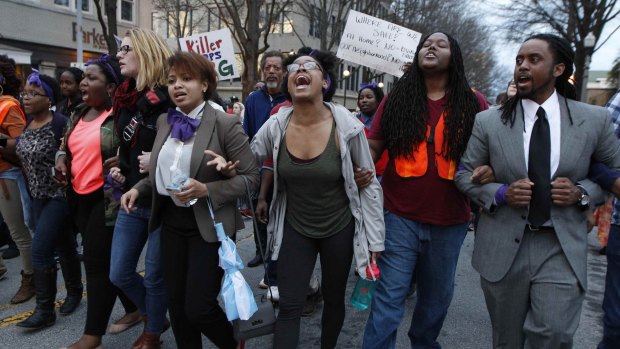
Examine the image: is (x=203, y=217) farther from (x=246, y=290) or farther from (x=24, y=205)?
(x=24, y=205)

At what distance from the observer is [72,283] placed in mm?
3914

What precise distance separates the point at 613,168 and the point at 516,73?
67cm

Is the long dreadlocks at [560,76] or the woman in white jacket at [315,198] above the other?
the long dreadlocks at [560,76]

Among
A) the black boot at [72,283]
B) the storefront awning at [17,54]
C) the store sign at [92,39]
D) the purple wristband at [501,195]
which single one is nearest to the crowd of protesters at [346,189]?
the purple wristband at [501,195]

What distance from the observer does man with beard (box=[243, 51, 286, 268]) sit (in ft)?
15.4

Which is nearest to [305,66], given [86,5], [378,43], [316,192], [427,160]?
[316,192]

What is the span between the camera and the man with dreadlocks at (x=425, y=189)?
2725 millimetres

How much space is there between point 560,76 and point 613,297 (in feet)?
4.95

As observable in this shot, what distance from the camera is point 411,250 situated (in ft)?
9.12

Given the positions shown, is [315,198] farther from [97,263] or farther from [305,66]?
[97,263]

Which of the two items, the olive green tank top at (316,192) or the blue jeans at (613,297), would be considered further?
the blue jeans at (613,297)

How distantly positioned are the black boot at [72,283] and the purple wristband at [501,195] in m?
3.37

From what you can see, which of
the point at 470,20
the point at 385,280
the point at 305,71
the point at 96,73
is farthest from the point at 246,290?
the point at 470,20

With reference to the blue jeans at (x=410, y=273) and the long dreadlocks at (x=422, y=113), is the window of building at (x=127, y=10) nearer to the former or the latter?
the long dreadlocks at (x=422, y=113)
